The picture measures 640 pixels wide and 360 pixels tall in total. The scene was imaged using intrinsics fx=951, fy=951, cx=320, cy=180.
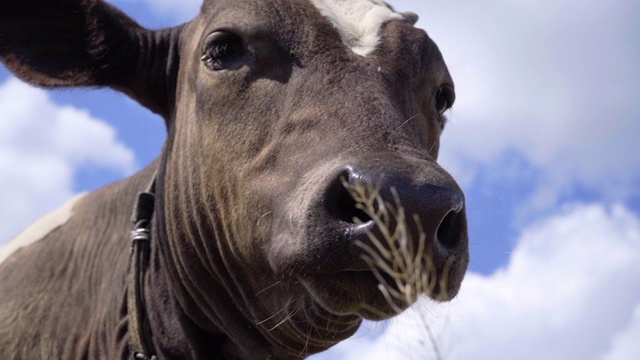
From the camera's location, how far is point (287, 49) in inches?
184

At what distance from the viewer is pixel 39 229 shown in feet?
21.2

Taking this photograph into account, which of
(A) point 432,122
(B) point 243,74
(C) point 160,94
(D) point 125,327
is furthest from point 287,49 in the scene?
(D) point 125,327

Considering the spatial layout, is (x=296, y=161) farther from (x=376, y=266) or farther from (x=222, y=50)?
(x=222, y=50)

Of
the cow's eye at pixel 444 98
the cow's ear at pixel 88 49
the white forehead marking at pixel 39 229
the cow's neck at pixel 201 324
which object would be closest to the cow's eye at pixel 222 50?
the cow's ear at pixel 88 49

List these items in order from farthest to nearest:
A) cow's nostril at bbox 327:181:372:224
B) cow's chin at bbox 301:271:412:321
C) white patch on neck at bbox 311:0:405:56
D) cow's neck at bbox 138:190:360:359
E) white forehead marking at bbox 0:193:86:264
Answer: white forehead marking at bbox 0:193:86:264 < cow's neck at bbox 138:190:360:359 < white patch on neck at bbox 311:0:405:56 < cow's chin at bbox 301:271:412:321 < cow's nostril at bbox 327:181:372:224

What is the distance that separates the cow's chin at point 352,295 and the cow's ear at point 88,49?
2.24 m

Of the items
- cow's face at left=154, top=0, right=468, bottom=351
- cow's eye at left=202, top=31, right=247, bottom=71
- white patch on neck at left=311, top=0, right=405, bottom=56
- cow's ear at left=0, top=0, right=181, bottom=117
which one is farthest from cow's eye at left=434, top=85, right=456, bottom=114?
cow's ear at left=0, top=0, right=181, bottom=117

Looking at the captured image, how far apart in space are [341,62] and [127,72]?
1.75 meters

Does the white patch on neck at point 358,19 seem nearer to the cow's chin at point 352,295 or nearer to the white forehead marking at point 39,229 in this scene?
the cow's chin at point 352,295

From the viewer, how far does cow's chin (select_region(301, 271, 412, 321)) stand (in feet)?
12.1

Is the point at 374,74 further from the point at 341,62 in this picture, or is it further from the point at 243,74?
the point at 243,74

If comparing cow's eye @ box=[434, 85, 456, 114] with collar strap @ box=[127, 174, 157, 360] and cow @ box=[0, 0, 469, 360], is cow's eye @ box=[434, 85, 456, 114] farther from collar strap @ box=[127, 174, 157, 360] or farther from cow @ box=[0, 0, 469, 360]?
collar strap @ box=[127, 174, 157, 360]

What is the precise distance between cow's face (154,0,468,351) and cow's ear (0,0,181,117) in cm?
24

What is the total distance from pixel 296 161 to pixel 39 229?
9.89 feet
